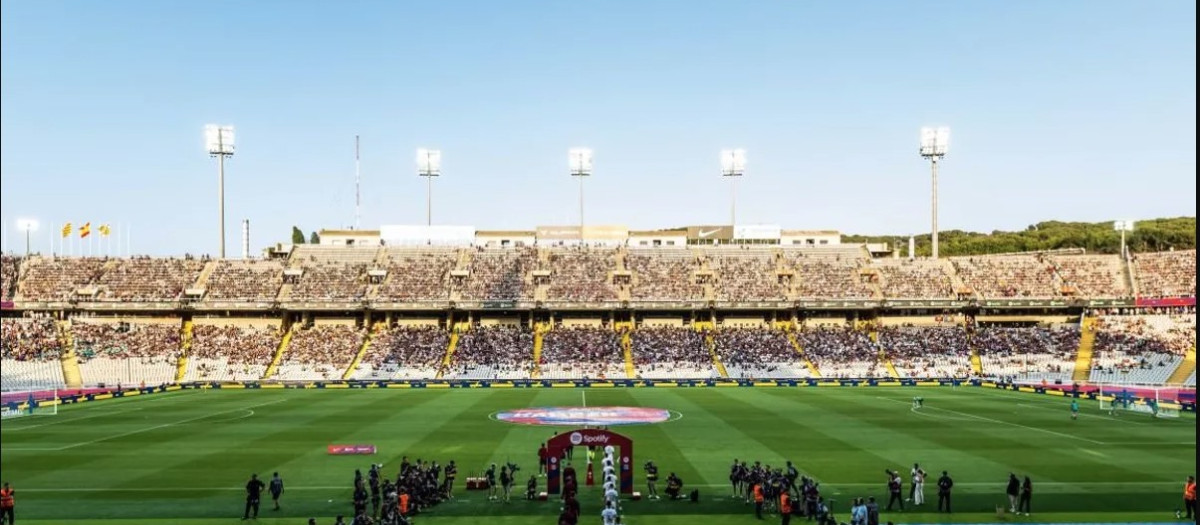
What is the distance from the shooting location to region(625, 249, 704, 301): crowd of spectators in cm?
9256

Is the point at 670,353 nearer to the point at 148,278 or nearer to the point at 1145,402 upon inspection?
the point at 1145,402

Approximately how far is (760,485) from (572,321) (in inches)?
2525

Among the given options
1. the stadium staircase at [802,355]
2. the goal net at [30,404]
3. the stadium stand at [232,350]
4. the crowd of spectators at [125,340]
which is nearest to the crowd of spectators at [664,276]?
the stadium staircase at [802,355]

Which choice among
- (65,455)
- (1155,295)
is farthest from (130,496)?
(1155,295)

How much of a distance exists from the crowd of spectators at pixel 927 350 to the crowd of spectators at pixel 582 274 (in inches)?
1112

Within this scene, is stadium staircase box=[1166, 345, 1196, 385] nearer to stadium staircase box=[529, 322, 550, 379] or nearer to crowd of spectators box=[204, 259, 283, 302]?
stadium staircase box=[529, 322, 550, 379]

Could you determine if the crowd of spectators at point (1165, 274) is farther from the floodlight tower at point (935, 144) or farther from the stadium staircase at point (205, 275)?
the stadium staircase at point (205, 275)

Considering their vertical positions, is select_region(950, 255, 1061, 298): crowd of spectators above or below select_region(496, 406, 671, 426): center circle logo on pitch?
above

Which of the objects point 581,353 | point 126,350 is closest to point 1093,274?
point 581,353

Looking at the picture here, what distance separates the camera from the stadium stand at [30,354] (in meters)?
72.7

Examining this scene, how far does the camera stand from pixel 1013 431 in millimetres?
46938

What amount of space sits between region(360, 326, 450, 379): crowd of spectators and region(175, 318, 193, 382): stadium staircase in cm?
1577

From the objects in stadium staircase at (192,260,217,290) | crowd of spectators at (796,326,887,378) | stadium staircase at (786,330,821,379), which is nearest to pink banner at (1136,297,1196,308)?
crowd of spectators at (796,326,887,378)

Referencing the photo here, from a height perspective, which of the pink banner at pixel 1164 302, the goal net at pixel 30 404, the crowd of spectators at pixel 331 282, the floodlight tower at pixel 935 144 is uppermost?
the floodlight tower at pixel 935 144
